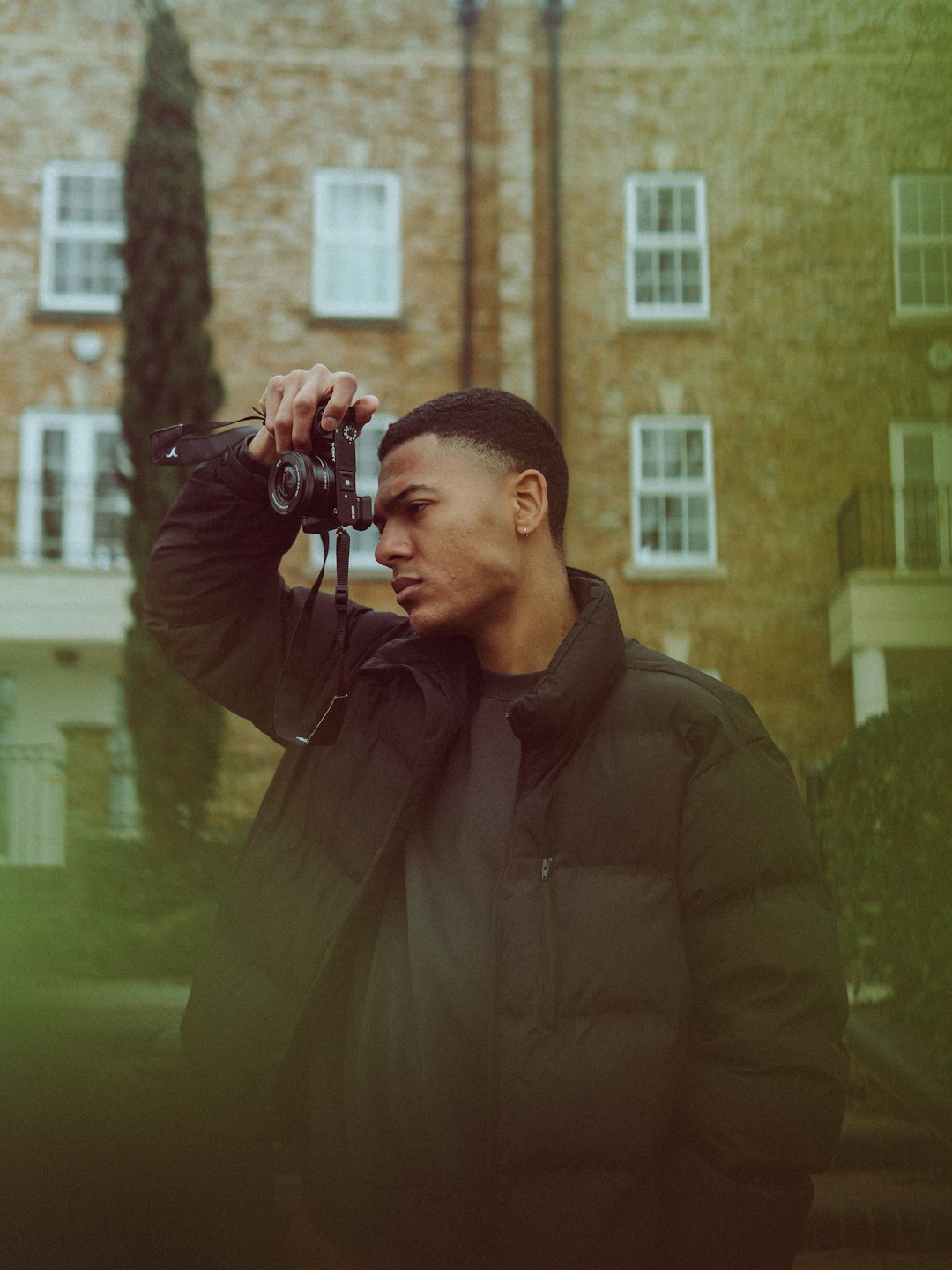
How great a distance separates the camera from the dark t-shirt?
1.59 meters

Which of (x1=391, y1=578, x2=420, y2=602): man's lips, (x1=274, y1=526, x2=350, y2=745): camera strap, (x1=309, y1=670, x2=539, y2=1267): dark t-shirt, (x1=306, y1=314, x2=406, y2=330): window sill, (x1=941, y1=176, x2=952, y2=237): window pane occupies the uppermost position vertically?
(x1=941, y1=176, x2=952, y2=237): window pane

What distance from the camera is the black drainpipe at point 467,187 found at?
1269cm

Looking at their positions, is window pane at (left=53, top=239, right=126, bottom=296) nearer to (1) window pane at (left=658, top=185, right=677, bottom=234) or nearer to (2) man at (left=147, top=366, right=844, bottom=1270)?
(1) window pane at (left=658, top=185, right=677, bottom=234)

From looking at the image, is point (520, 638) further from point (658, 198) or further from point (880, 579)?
point (658, 198)

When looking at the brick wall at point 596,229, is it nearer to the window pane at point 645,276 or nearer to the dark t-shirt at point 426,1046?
the window pane at point 645,276

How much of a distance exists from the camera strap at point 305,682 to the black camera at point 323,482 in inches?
1.1

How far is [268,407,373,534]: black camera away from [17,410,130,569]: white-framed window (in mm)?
11053

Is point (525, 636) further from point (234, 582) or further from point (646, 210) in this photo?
point (646, 210)

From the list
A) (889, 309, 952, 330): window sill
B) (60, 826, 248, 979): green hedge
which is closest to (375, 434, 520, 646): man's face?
(60, 826, 248, 979): green hedge

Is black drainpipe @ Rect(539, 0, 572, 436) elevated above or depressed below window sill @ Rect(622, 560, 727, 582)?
above

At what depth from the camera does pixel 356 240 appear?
12.8 meters

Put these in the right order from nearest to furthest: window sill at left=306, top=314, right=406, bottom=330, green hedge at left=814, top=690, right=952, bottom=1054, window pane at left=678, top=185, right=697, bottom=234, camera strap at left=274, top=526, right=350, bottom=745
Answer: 1. camera strap at left=274, top=526, right=350, bottom=745
2. green hedge at left=814, top=690, right=952, bottom=1054
3. window sill at left=306, top=314, right=406, bottom=330
4. window pane at left=678, top=185, right=697, bottom=234

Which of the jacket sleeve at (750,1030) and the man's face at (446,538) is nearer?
the jacket sleeve at (750,1030)

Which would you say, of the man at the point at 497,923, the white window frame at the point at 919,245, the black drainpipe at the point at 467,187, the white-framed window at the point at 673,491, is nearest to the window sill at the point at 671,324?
the white-framed window at the point at 673,491
